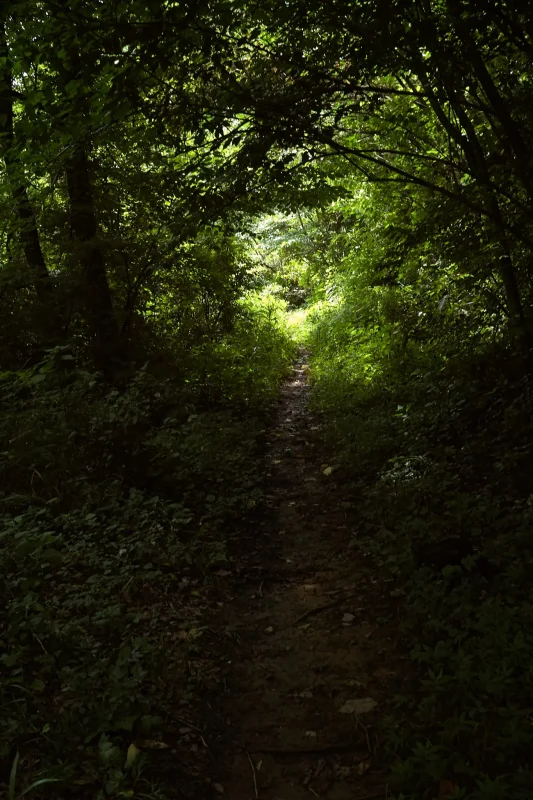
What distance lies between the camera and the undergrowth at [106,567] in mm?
2826

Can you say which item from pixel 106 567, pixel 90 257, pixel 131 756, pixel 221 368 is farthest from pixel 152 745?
pixel 221 368

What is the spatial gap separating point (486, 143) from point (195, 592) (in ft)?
15.9

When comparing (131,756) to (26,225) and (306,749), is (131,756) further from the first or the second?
(26,225)

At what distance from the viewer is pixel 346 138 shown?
25.6ft

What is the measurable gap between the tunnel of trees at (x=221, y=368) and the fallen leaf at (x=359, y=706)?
0.21 m

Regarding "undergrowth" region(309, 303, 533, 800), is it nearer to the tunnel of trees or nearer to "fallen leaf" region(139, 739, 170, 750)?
the tunnel of trees

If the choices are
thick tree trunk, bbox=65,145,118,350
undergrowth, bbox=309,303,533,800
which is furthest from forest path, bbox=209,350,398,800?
thick tree trunk, bbox=65,145,118,350

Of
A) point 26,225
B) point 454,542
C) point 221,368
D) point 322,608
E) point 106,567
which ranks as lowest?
point 322,608

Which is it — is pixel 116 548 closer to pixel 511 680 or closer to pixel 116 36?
pixel 511 680

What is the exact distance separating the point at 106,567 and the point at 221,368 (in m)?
5.74

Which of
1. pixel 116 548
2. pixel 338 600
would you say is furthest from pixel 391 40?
pixel 116 548

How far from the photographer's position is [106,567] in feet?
14.9

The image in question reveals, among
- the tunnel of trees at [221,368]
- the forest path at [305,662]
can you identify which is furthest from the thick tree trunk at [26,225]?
the forest path at [305,662]

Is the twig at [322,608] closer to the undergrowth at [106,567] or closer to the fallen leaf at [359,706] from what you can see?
the undergrowth at [106,567]
